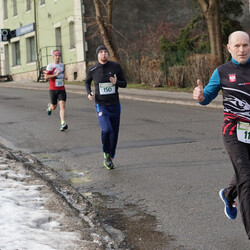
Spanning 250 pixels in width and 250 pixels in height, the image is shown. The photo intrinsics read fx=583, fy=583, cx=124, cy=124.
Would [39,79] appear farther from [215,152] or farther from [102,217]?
[102,217]

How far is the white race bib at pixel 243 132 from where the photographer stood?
4805 millimetres

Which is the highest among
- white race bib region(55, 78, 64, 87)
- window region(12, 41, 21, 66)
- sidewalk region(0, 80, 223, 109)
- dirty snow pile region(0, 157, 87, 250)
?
window region(12, 41, 21, 66)

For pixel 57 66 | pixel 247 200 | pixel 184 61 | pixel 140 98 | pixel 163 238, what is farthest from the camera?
pixel 184 61

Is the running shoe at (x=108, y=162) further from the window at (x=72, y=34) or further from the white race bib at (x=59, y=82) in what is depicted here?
the window at (x=72, y=34)

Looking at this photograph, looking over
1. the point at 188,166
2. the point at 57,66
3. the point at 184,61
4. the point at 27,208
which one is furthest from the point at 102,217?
the point at 184,61

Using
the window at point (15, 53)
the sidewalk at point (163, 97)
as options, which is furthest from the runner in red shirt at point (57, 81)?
the window at point (15, 53)

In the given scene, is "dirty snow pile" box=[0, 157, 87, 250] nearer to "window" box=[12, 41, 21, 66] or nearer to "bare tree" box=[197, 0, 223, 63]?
"bare tree" box=[197, 0, 223, 63]

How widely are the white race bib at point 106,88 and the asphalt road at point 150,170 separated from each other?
1148mm

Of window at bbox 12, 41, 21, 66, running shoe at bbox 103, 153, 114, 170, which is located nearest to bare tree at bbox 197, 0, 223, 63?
running shoe at bbox 103, 153, 114, 170

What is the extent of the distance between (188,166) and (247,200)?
397 centimetres

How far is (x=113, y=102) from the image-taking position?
8.90 meters

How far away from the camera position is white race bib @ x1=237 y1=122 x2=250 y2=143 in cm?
480

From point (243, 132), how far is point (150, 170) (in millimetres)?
3789

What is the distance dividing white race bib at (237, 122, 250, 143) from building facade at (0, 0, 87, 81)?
31272mm
